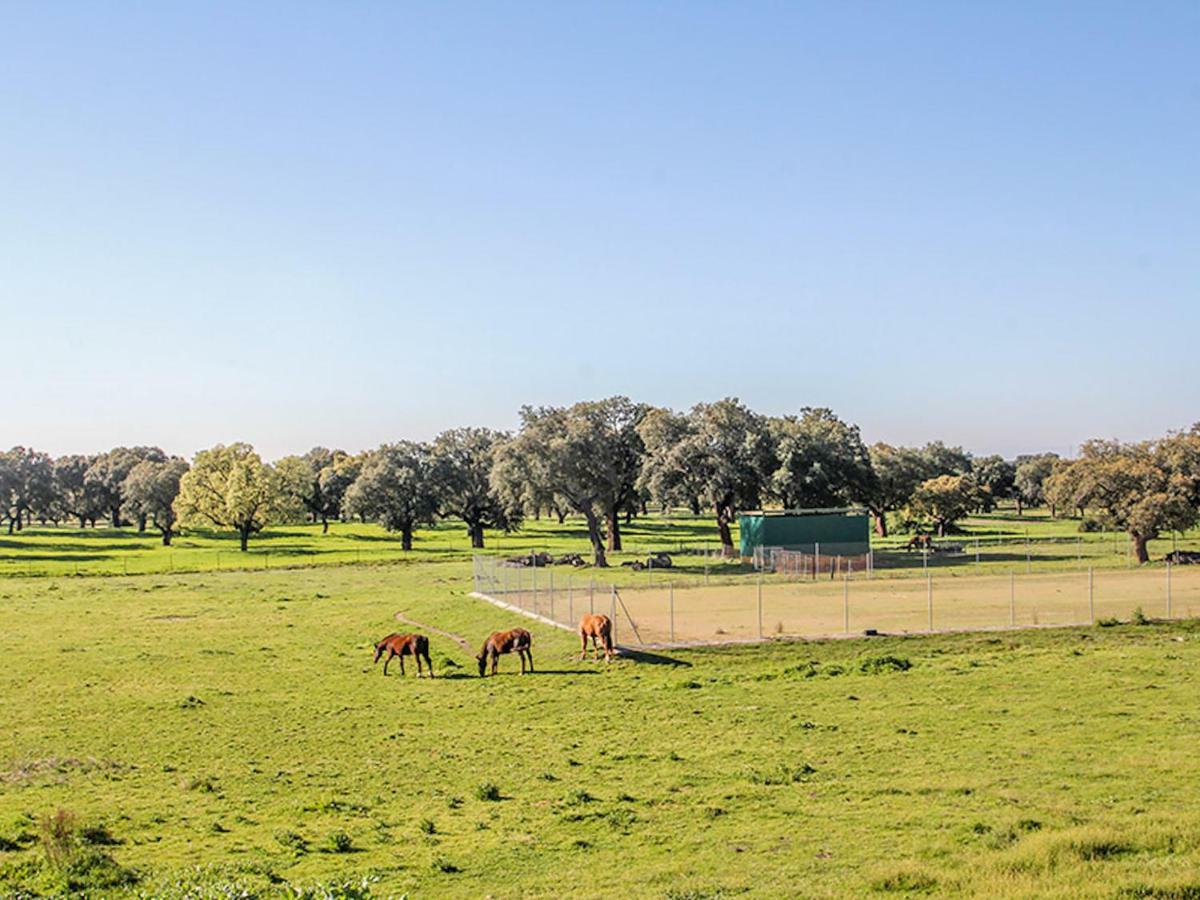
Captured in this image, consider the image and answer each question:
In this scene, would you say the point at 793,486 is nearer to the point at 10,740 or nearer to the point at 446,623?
the point at 446,623

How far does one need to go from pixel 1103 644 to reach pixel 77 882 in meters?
31.8

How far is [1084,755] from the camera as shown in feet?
65.9

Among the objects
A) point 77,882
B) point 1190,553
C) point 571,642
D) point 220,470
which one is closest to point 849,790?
point 77,882

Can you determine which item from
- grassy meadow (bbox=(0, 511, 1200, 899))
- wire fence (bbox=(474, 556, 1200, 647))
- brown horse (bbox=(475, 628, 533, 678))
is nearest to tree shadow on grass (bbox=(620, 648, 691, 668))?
grassy meadow (bbox=(0, 511, 1200, 899))

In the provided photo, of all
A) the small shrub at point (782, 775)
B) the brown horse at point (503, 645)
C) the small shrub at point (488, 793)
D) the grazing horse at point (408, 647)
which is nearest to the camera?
the small shrub at point (488, 793)

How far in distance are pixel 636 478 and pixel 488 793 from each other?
67639 millimetres

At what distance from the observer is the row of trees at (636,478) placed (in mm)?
74438

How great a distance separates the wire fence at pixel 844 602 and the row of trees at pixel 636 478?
8198mm

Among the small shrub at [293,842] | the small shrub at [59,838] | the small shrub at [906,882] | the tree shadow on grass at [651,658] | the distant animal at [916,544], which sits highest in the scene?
the distant animal at [916,544]

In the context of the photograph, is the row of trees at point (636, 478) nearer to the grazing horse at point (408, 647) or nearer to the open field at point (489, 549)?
the open field at point (489, 549)

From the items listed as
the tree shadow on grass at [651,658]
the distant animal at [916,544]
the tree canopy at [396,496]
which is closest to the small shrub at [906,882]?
the tree shadow on grass at [651,658]

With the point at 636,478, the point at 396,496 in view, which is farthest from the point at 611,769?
the point at 396,496

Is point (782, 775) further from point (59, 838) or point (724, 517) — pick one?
point (724, 517)

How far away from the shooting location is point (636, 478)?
8588cm
